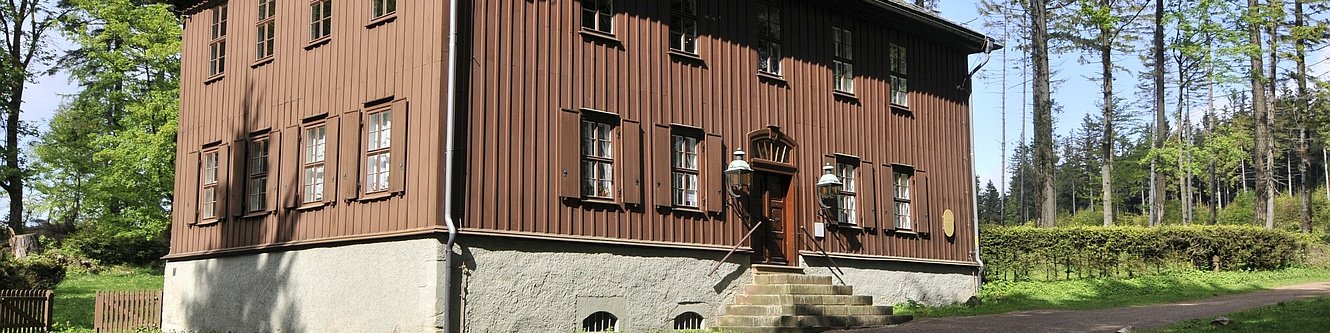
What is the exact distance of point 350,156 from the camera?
14.7 meters

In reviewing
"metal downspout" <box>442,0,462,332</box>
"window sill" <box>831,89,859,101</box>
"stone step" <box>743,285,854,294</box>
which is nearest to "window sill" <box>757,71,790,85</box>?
"window sill" <box>831,89,859,101</box>

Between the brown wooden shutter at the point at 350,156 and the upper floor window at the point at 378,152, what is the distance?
12cm

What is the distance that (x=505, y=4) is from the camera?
14445 millimetres

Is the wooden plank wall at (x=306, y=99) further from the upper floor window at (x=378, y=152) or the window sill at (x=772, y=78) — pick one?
the window sill at (x=772, y=78)

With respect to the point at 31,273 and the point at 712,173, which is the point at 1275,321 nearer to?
the point at 712,173

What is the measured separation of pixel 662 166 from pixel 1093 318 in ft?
22.3

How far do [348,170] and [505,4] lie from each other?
2.99 meters

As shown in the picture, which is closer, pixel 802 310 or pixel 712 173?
pixel 802 310

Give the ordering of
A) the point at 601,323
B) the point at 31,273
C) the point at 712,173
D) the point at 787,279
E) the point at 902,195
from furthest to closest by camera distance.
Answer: the point at 31,273, the point at 902,195, the point at 787,279, the point at 712,173, the point at 601,323

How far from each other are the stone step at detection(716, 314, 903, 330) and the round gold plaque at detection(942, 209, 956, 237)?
4.96 meters

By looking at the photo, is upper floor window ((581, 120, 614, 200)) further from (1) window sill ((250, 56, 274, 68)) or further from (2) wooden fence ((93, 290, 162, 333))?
(2) wooden fence ((93, 290, 162, 333))

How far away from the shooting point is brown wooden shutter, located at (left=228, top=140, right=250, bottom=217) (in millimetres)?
16859

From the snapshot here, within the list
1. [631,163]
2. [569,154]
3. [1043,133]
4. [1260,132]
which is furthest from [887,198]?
[1260,132]

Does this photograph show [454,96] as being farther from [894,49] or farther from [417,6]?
[894,49]
